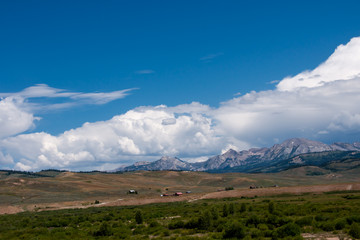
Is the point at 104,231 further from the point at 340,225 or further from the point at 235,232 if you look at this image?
the point at 340,225

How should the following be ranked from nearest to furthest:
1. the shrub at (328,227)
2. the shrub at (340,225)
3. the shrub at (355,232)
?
the shrub at (355,232) → the shrub at (328,227) → the shrub at (340,225)

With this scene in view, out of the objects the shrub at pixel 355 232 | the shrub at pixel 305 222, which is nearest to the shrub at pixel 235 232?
the shrub at pixel 305 222

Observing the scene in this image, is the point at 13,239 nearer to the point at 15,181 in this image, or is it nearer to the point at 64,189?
the point at 64,189

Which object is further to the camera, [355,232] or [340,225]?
[340,225]

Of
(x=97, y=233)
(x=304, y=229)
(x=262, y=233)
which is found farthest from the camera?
(x=97, y=233)

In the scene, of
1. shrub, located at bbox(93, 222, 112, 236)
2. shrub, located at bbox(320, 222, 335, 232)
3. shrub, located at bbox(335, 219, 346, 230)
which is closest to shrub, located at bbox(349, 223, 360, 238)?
shrub, located at bbox(320, 222, 335, 232)

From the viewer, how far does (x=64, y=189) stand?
6142 inches

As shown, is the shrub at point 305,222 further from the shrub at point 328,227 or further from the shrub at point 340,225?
the shrub at point 340,225

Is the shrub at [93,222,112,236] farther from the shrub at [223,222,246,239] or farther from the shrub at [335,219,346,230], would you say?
the shrub at [335,219,346,230]

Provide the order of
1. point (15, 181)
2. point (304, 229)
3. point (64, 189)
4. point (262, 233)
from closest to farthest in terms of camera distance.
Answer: point (262, 233)
point (304, 229)
point (64, 189)
point (15, 181)

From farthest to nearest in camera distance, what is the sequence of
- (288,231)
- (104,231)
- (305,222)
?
(104,231) → (305,222) → (288,231)

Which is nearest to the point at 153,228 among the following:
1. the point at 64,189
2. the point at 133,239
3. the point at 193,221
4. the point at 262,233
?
the point at 193,221

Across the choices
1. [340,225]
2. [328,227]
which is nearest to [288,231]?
[328,227]

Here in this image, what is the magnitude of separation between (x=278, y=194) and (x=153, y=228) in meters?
61.1
